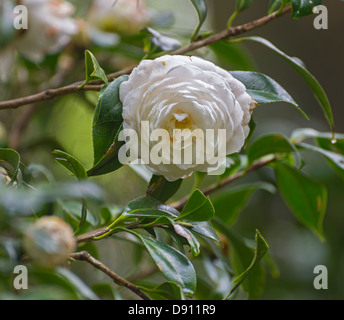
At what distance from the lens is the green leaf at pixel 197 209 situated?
19.5 inches

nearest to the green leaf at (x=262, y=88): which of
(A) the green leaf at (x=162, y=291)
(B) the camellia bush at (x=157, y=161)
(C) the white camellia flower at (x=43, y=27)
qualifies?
(B) the camellia bush at (x=157, y=161)

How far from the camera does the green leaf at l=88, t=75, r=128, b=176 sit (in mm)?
473

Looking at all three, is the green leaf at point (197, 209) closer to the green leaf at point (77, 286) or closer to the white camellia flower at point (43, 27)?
the green leaf at point (77, 286)

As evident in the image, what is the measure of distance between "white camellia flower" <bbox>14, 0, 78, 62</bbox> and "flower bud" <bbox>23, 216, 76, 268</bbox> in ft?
1.37

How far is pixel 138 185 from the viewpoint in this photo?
1.16 meters

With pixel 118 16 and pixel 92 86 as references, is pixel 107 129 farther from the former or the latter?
pixel 118 16

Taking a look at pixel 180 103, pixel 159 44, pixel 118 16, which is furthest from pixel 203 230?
pixel 118 16

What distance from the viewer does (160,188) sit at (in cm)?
54

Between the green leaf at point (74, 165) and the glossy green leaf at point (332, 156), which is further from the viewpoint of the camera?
the glossy green leaf at point (332, 156)

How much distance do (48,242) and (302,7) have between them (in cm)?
37

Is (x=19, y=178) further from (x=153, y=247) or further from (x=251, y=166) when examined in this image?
(x=251, y=166)

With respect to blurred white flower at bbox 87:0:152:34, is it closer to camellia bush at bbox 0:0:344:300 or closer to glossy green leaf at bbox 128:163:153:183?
camellia bush at bbox 0:0:344:300

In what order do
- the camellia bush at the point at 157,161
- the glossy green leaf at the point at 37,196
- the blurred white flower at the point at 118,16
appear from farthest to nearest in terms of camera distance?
the blurred white flower at the point at 118,16, the camellia bush at the point at 157,161, the glossy green leaf at the point at 37,196

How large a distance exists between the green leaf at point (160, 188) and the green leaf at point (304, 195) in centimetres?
28
